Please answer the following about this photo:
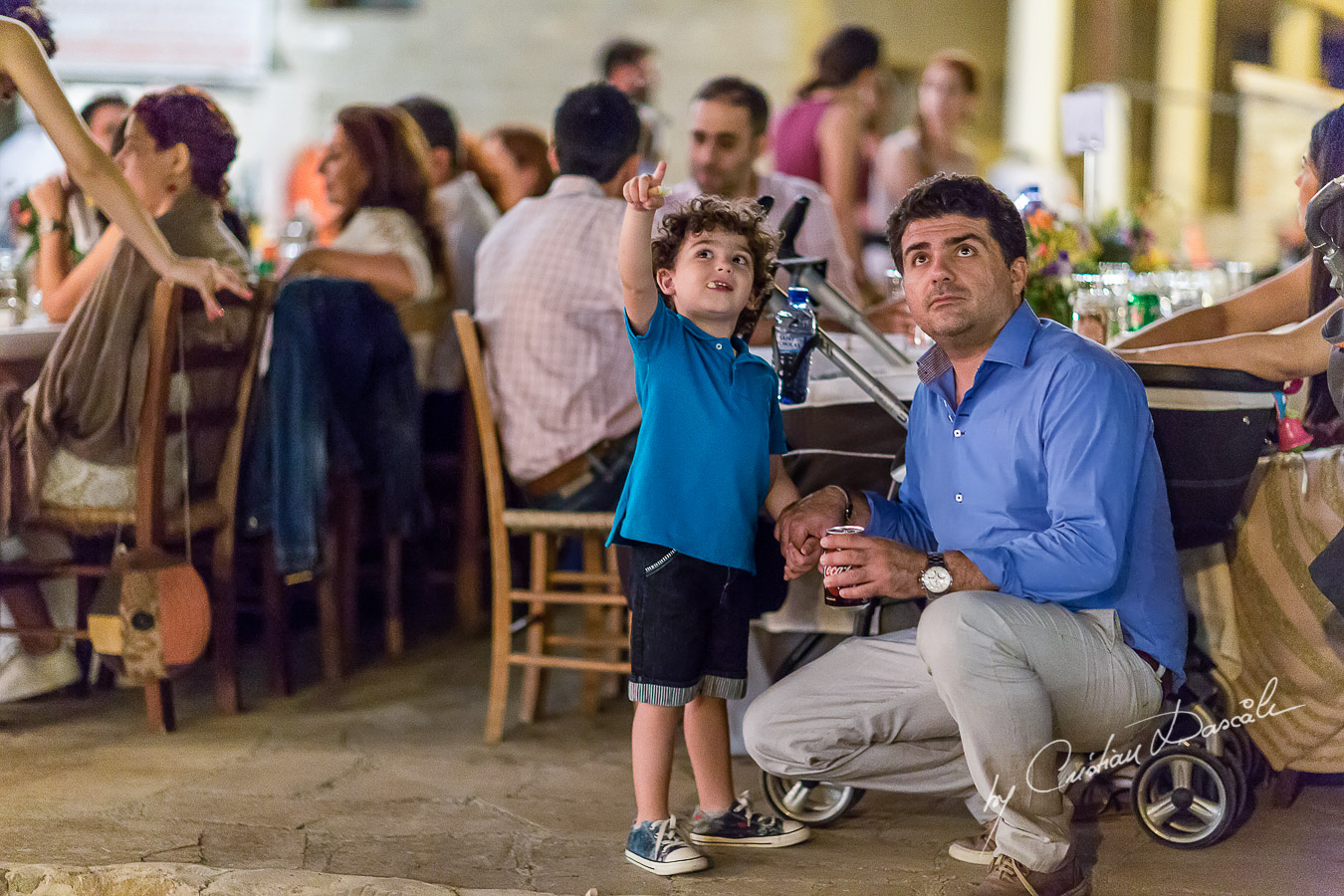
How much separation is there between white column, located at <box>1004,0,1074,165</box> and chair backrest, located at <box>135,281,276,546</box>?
8.78 metres

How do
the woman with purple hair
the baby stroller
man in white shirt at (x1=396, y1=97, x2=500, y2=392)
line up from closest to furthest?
the baby stroller < the woman with purple hair < man in white shirt at (x1=396, y1=97, x2=500, y2=392)

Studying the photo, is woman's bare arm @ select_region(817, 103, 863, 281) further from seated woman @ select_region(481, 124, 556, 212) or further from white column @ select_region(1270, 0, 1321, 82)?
white column @ select_region(1270, 0, 1321, 82)

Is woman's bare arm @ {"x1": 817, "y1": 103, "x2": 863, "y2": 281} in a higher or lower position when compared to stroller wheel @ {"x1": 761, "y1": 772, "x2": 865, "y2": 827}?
higher

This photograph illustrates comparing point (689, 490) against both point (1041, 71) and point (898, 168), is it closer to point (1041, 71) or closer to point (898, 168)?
point (898, 168)

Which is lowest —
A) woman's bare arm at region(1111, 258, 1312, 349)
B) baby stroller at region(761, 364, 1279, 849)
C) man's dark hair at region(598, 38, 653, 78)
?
baby stroller at region(761, 364, 1279, 849)

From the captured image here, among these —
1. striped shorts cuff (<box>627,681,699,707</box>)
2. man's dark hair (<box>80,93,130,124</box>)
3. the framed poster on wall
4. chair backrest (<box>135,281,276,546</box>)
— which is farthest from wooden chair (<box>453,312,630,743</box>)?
the framed poster on wall

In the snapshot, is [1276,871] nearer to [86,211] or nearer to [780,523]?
[780,523]

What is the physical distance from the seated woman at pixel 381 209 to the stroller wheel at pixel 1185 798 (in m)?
2.38

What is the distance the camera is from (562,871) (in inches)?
89.4

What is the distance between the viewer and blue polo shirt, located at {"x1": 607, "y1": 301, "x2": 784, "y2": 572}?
227 centimetres

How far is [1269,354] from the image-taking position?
231cm

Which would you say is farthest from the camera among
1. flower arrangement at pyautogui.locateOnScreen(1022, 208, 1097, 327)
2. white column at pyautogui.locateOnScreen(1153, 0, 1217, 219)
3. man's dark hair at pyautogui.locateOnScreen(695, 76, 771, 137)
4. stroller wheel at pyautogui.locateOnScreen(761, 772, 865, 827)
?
white column at pyautogui.locateOnScreen(1153, 0, 1217, 219)

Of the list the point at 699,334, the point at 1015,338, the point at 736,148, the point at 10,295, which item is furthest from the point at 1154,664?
the point at 10,295

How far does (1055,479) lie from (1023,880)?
607mm
